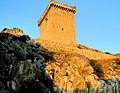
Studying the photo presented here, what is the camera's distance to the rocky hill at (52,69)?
1831 cm

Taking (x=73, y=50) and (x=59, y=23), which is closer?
(x=73, y=50)

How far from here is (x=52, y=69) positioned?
2356cm

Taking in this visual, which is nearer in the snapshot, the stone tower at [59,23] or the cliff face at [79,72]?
the cliff face at [79,72]

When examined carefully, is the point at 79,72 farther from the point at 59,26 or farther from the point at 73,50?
the point at 59,26

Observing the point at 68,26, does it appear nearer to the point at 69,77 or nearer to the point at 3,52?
the point at 69,77

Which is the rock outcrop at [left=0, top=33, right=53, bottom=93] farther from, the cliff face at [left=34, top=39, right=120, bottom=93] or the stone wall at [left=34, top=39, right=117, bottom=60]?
the stone wall at [left=34, top=39, right=117, bottom=60]

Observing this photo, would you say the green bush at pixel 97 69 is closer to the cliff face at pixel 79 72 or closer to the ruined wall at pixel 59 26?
the cliff face at pixel 79 72

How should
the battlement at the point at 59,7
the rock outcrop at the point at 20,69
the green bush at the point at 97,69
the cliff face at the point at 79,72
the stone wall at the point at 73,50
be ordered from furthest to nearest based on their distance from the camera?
the battlement at the point at 59,7, the stone wall at the point at 73,50, the green bush at the point at 97,69, the cliff face at the point at 79,72, the rock outcrop at the point at 20,69

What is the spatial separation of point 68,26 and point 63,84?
17862mm

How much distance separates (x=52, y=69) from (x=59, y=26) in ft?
53.8

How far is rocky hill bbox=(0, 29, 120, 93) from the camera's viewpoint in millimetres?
18312

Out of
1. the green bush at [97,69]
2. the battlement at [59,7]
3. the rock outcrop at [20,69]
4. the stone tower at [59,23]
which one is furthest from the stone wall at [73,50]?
A: the battlement at [59,7]

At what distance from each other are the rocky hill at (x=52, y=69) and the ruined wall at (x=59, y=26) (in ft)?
24.4

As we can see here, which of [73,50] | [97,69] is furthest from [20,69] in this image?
[73,50]
